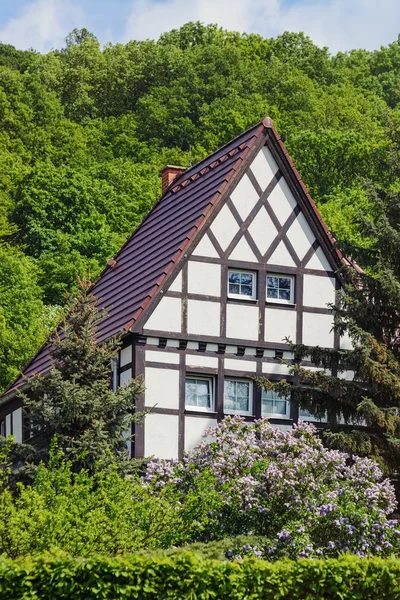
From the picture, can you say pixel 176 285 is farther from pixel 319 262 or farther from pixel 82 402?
pixel 82 402

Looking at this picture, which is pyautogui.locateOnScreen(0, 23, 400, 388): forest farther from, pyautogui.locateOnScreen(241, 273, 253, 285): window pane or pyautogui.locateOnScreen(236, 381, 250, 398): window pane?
pyautogui.locateOnScreen(236, 381, 250, 398): window pane

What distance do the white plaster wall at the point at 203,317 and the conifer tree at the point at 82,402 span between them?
3218mm

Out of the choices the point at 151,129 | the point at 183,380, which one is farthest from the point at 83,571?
the point at 151,129

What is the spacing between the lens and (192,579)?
18.6 metres

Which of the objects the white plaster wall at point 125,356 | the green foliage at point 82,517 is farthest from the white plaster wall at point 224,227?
the green foliage at point 82,517

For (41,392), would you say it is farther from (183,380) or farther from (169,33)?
(169,33)

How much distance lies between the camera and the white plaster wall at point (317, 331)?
3241 centimetres

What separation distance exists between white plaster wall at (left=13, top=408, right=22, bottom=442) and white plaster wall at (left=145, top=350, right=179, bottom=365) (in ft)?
21.7

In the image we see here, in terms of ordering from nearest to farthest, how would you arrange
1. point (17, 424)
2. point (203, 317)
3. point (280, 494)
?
point (280, 494) < point (203, 317) < point (17, 424)

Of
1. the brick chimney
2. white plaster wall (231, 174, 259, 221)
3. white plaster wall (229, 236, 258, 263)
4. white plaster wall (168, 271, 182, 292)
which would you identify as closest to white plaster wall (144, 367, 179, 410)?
white plaster wall (168, 271, 182, 292)

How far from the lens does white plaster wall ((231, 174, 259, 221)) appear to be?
3216 cm

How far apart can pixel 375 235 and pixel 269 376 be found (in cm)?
392

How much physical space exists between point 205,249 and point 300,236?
92.9 inches

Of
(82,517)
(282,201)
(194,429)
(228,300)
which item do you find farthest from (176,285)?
(82,517)
